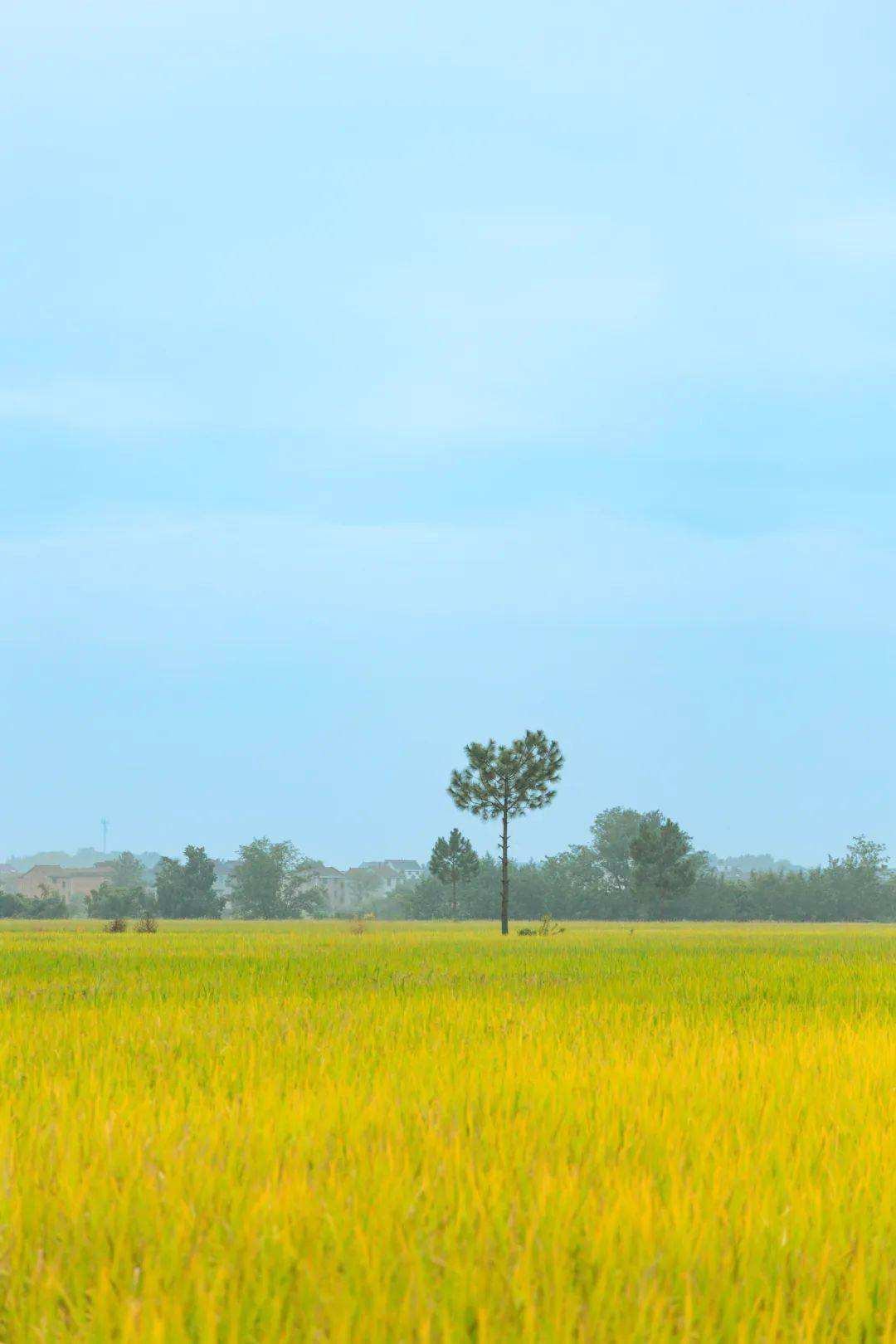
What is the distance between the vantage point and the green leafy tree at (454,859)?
333 ft

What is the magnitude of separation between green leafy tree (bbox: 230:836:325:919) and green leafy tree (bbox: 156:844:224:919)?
1764 cm

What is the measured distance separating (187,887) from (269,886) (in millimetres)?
23436

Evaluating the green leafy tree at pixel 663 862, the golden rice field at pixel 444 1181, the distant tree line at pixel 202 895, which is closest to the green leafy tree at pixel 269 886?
the distant tree line at pixel 202 895

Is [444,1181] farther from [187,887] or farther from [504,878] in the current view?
[187,887]

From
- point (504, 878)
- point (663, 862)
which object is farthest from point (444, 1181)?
point (663, 862)

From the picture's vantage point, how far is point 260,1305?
2.77 meters

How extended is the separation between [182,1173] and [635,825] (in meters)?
149

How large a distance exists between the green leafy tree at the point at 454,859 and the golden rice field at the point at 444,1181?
9370cm

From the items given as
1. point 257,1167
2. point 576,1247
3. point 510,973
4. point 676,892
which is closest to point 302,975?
point 510,973

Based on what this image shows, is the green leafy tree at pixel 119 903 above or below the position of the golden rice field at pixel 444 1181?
below

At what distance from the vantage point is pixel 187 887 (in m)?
119

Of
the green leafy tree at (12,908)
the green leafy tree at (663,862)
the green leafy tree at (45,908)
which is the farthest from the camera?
the green leafy tree at (12,908)

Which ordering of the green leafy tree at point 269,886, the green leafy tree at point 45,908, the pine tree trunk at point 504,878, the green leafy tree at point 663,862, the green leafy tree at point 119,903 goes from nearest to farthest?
1. the pine tree trunk at point 504,878
2. the green leafy tree at point 663,862
3. the green leafy tree at point 45,908
4. the green leafy tree at point 119,903
5. the green leafy tree at point 269,886

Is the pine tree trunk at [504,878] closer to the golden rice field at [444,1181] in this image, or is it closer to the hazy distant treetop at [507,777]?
the hazy distant treetop at [507,777]
